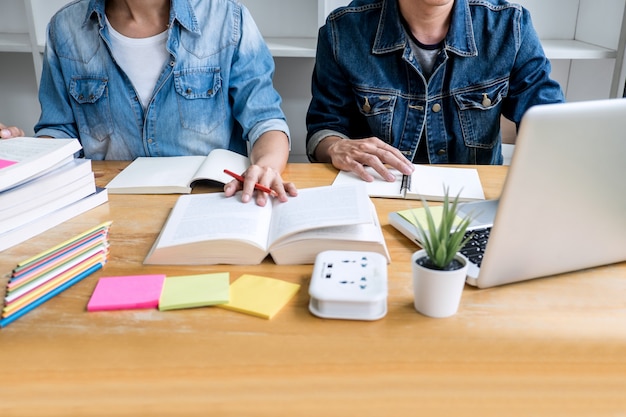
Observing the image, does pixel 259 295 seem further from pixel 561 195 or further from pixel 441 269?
pixel 561 195

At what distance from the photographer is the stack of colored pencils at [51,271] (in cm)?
80

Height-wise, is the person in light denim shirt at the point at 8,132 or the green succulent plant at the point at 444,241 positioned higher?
the green succulent plant at the point at 444,241

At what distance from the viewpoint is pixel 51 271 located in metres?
0.86

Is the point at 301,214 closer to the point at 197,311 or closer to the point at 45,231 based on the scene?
the point at 197,311

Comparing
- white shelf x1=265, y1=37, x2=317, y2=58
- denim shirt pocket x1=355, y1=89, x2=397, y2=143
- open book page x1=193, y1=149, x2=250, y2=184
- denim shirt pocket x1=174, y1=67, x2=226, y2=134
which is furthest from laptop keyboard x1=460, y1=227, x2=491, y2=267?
white shelf x1=265, y1=37, x2=317, y2=58

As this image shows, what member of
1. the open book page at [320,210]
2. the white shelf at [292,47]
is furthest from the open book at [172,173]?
the white shelf at [292,47]

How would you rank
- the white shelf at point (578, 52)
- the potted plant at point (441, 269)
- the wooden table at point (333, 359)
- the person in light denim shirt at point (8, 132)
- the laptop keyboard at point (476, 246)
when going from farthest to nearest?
the white shelf at point (578, 52), the person in light denim shirt at point (8, 132), the laptop keyboard at point (476, 246), the potted plant at point (441, 269), the wooden table at point (333, 359)

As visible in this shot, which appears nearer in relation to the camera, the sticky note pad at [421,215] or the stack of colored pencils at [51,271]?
the stack of colored pencils at [51,271]

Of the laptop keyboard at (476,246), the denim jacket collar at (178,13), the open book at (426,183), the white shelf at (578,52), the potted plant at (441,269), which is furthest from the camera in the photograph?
the white shelf at (578,52)

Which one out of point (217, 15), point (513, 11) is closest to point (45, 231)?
point (217, 15)

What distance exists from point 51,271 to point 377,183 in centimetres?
68

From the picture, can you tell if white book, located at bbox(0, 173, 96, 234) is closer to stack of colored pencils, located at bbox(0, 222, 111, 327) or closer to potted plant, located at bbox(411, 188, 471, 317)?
stack of colored pencils, located at bbox(0, 222, 111, 327)

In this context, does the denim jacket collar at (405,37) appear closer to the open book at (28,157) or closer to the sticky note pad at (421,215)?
the sticky note pad at (421,215)

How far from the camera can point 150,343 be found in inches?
29.0
